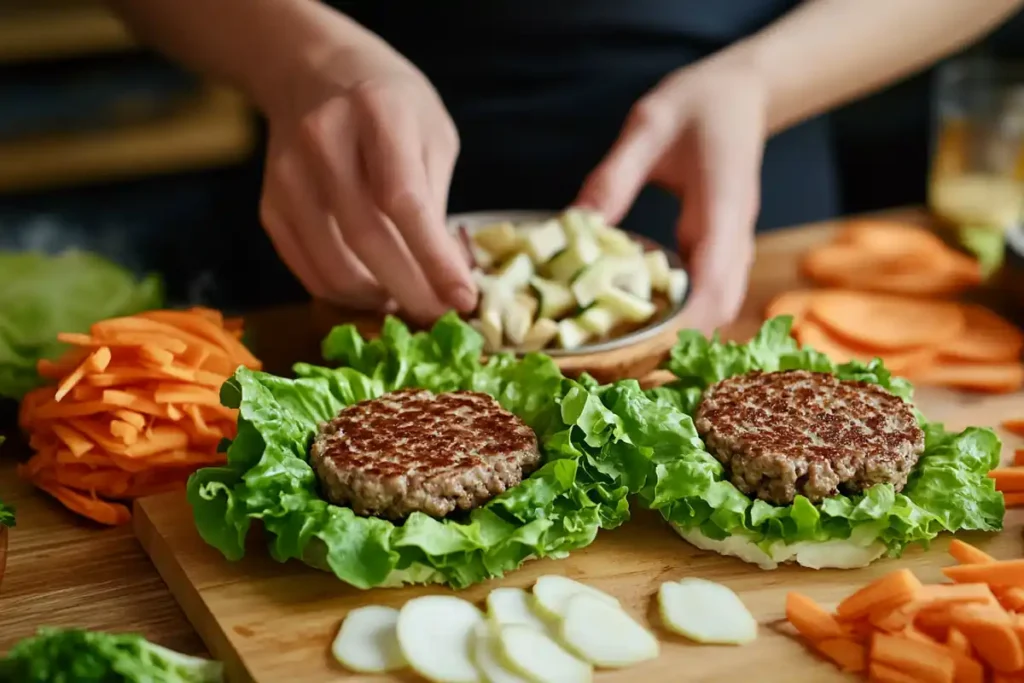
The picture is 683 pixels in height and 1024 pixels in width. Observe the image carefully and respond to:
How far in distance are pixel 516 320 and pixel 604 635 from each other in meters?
0.87

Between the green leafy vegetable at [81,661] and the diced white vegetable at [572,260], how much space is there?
1293 mm

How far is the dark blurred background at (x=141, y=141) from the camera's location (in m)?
5.06

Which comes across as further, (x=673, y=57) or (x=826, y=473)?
(x=673, y=57)

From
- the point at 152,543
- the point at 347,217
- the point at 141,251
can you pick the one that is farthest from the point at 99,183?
the point at 152,543

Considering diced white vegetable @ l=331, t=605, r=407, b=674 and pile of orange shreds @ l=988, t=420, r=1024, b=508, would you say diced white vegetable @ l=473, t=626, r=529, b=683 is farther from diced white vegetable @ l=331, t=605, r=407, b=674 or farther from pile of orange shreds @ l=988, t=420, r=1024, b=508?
pile of orange shreds @ l=988, t=420, r=1024, b=508

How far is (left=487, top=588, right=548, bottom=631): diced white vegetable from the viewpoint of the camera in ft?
5.85

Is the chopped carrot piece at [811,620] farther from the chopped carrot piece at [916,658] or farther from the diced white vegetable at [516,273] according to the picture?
the diced white vegetable at [516,273]

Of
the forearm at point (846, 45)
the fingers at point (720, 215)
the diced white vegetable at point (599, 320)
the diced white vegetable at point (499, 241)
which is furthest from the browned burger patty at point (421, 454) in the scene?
the forearm at point (846, 45)

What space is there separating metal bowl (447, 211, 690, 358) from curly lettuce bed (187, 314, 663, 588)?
155 millimetres

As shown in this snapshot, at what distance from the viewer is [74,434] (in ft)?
7.02

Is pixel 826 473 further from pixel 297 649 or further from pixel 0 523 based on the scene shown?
pixel 0 523

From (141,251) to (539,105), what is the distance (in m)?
2.44

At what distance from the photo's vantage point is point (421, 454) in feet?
6.49

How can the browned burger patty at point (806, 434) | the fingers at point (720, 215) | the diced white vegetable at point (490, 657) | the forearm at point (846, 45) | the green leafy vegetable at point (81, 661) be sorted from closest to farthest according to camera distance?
the green leafy vegetable at point (81, 661) < the diced white vegetable at point (490, 657) < the browned burger patty at point (806, 434) < the fingers at point (720, 215) < the forearm at point (846, 45)
